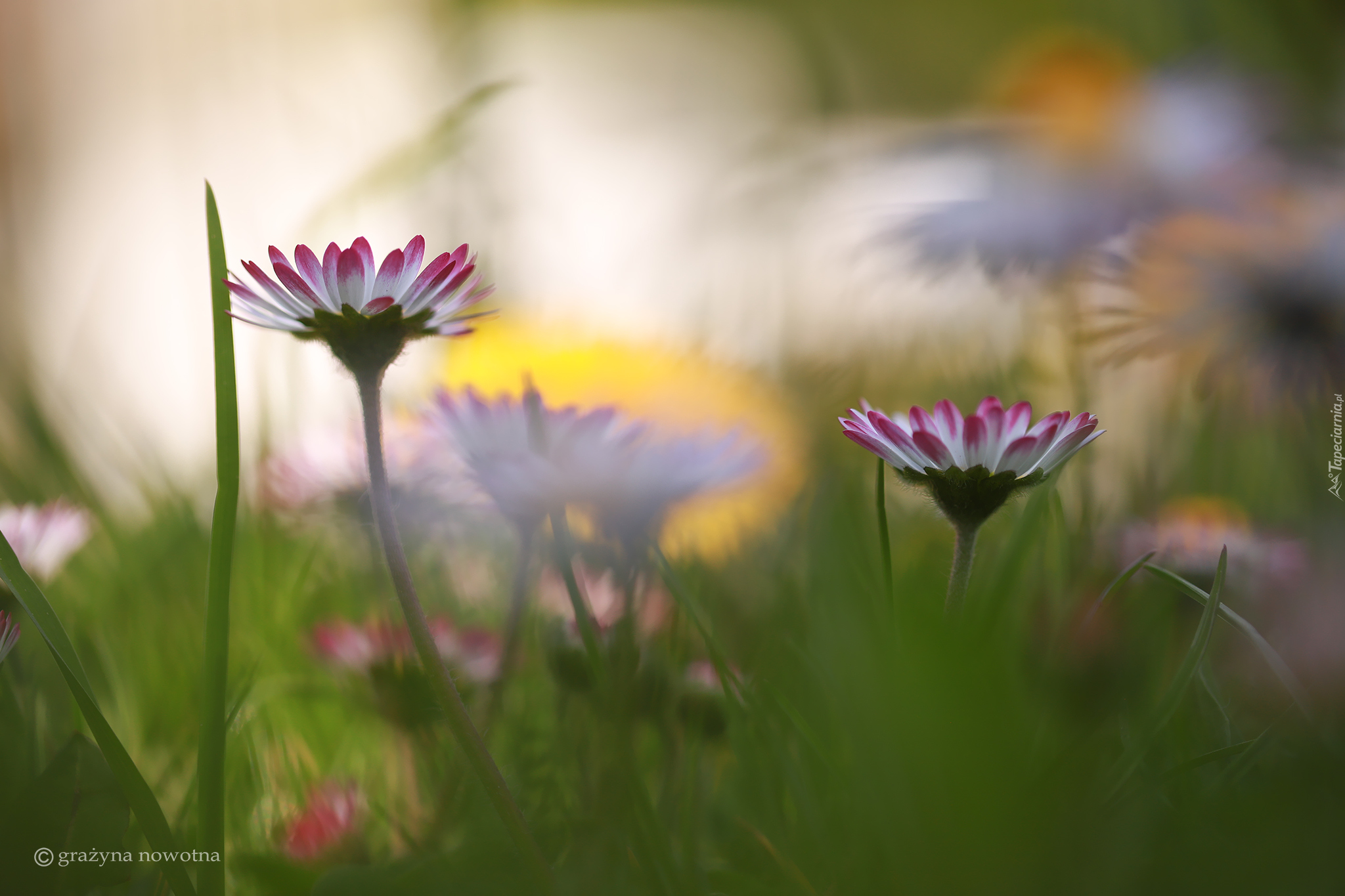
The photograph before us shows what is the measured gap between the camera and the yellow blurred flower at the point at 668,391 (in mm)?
419

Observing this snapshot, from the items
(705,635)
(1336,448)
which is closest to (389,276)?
(705,635)

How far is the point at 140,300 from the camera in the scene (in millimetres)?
1438

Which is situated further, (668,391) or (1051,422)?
(668,391)

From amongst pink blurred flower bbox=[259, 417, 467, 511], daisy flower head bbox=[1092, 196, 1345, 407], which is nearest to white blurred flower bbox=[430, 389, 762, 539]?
pink blurred flower bbox=[259, 417, 467, 511]

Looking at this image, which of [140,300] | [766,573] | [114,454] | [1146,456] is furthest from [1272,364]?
[140,300]

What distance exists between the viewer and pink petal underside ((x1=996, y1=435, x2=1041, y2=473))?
0.70 ft

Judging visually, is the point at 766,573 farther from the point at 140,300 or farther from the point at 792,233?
the point at 140,300

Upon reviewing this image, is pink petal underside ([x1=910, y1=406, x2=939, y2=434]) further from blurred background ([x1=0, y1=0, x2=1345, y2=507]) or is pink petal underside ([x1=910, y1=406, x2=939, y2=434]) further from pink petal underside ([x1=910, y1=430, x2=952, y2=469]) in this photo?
blurred background ([x1=0, y1=0, x2=1345, y2=507])

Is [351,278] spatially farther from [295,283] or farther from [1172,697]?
[1172,697]

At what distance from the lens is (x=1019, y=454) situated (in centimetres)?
22

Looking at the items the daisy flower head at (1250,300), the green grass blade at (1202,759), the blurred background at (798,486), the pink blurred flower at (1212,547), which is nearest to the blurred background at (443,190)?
the blurred background at (798,486)

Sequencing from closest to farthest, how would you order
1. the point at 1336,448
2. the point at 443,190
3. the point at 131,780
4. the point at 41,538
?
1. the point at 131,780
2. the point at 41,538
3. the point at 1336,448
4. the point at 443,190

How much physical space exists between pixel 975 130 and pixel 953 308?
Result: 0.17 meters

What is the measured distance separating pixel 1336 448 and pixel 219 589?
0.48 meters
